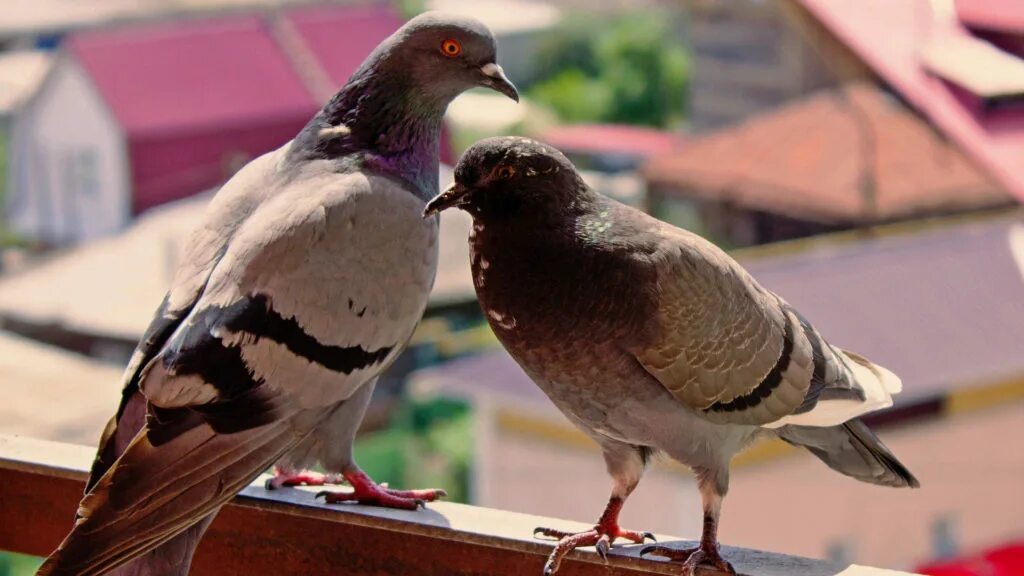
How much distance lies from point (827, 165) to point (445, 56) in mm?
8092

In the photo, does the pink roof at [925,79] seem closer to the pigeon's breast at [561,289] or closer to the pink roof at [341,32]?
the pigeon's breast at [561,289]

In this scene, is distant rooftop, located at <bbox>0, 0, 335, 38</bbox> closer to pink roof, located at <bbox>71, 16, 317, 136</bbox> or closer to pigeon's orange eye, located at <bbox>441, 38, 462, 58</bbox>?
pink roof, located at <bbox>71, 16, 317, 136</bbox>

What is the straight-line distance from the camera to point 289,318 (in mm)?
1759

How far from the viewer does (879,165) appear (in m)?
8.71

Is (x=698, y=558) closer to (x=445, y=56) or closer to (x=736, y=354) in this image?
(x=736, y=354)

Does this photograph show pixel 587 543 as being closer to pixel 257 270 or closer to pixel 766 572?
pixel 766 572

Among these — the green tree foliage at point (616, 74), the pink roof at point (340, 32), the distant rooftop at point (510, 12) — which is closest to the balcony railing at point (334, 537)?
the pink roof at point (340, 32)

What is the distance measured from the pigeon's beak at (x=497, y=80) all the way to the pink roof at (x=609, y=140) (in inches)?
511

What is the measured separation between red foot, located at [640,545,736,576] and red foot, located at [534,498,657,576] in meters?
0.07

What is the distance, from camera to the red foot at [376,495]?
1836mm

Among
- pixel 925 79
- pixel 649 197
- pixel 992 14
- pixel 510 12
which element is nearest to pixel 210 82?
pixel 510 12

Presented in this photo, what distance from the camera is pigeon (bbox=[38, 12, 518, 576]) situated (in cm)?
164

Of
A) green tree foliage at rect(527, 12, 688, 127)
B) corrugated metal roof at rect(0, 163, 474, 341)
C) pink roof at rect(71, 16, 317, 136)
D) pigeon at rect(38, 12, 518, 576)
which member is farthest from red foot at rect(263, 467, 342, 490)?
green tree foliage at rect(527, 12, 688, 127)

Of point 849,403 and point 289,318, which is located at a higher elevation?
point 849,403
